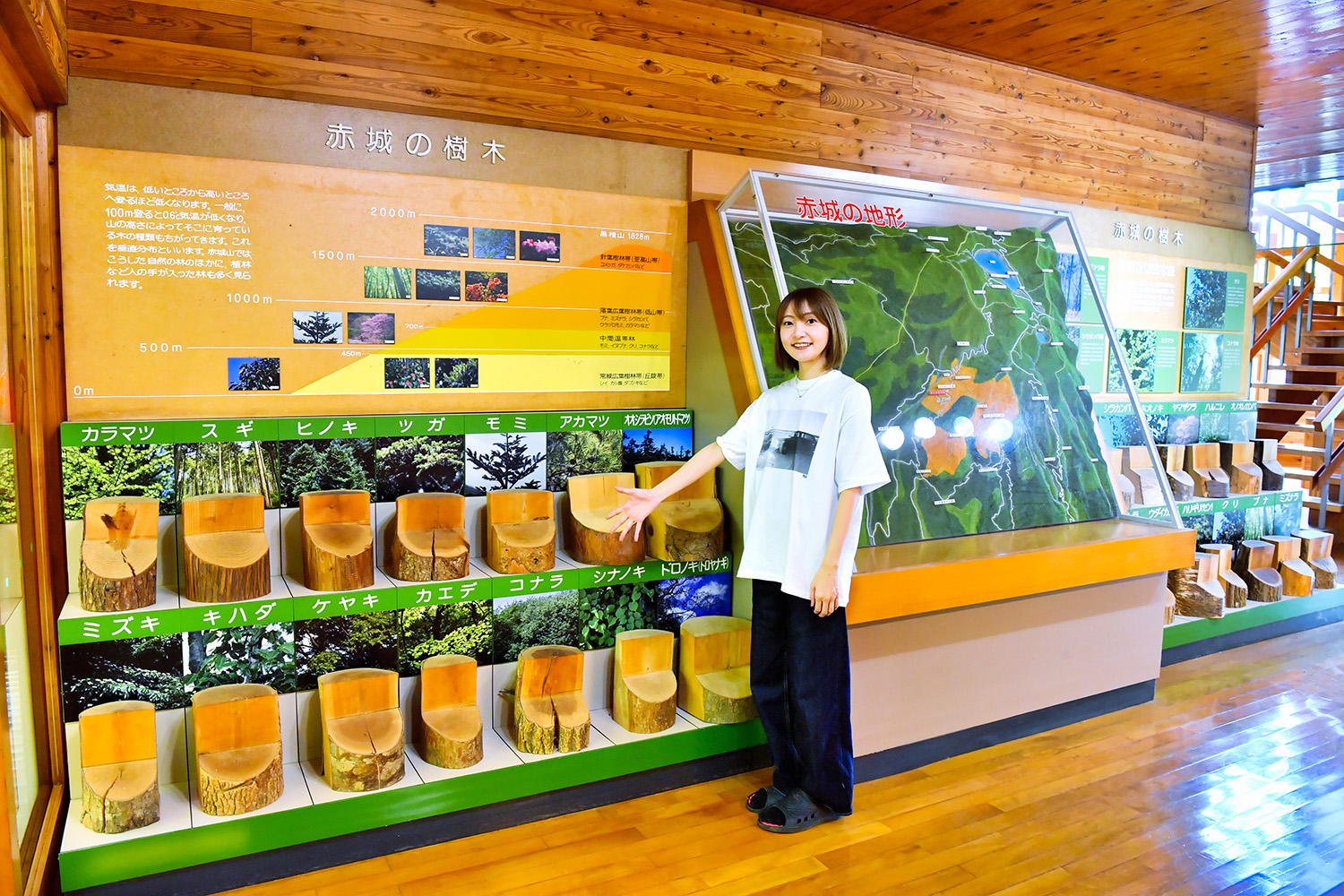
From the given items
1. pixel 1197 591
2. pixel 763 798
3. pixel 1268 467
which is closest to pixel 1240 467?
pixel 1268 467

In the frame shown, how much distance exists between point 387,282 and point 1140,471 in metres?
3.65

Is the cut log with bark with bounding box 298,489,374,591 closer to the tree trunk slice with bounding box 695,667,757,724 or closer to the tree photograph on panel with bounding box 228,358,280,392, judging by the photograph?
the tree photograph on panel with bounding box 228,358,280,392

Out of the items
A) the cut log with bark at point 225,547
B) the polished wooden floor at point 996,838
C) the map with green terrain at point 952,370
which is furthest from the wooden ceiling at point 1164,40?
the polished wooden floor at point 996,838

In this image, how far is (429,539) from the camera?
2.92m

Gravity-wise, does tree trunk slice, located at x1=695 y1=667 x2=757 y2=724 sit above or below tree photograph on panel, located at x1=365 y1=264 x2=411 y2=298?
below

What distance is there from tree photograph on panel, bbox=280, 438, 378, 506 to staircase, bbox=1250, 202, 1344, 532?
738cm

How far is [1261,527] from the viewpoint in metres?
5.38

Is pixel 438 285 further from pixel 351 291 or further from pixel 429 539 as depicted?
pixel 429 539

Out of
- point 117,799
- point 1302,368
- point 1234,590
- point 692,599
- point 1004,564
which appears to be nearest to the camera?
point 117,799

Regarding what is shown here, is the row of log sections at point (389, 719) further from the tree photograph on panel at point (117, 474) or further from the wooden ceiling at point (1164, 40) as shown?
the wooden ceiling at point (1164, 40)

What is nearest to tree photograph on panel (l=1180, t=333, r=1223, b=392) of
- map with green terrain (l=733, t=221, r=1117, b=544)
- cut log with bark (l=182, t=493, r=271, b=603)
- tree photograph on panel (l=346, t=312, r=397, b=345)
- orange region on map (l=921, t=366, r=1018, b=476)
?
map with green terrain (l=733, t=221, r=1117, b=544)

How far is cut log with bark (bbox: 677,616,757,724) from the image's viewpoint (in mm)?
3131

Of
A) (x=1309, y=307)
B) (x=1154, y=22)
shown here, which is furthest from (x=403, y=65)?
(x=1309, y=307)

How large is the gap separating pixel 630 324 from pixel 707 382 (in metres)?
0.37
